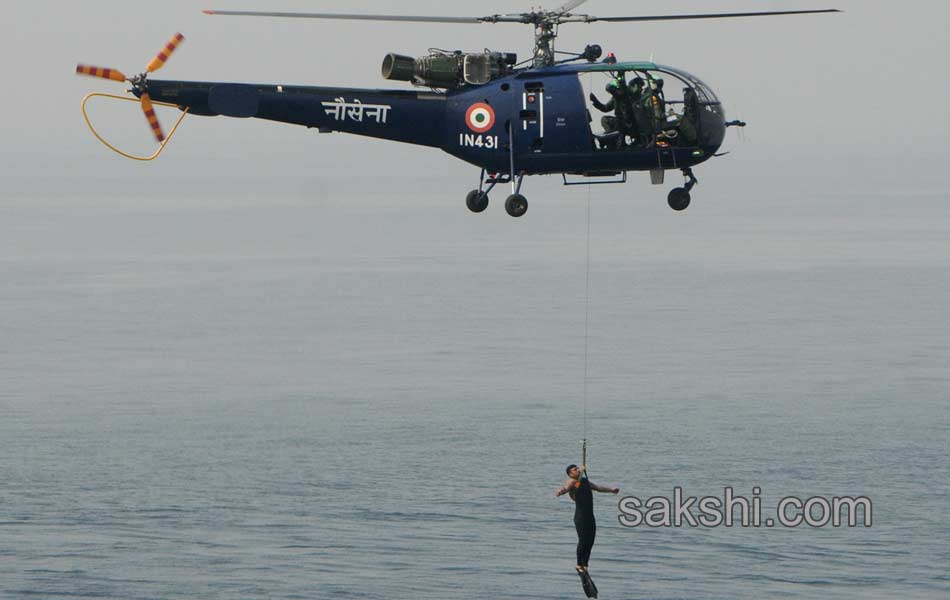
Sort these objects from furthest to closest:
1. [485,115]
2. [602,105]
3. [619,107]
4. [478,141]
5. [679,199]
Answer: [602,105] < [619,107] < [478,141] < [485,115] < [679,199]

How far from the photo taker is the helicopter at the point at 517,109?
31703mm

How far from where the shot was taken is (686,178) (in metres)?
32.9

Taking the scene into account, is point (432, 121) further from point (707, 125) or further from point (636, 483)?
point (636, 483)

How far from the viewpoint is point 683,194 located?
3188cm

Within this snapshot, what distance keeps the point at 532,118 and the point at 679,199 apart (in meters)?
4.06

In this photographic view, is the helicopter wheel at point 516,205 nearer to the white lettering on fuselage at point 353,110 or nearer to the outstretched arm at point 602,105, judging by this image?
the outstretched arm at point 602,105

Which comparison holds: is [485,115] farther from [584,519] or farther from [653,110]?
[584,519]

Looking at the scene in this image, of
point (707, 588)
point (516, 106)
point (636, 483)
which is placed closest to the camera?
point (516, 106)

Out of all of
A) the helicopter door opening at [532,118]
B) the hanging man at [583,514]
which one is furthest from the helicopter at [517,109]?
the hanging man at [583,514]

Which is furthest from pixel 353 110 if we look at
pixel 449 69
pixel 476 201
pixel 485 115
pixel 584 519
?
pixel 584 519

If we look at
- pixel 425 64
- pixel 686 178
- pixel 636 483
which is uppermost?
pixel 425 64

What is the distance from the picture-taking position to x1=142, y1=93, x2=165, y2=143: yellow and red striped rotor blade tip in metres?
28.7

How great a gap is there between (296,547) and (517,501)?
32127 mm

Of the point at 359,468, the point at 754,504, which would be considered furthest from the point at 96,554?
the point at 754,504
